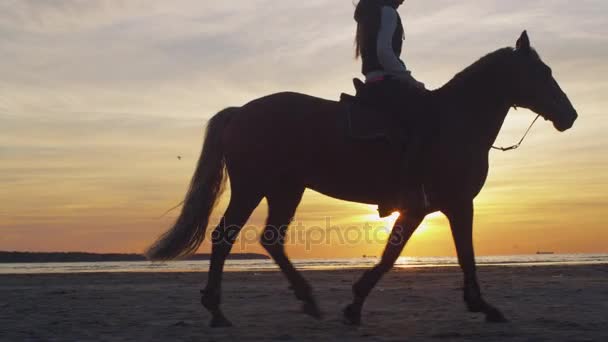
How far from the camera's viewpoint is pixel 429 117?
6801 mm

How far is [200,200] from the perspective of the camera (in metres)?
7.47

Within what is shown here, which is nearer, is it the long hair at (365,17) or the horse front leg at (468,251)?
the horse front leg at (468,251)

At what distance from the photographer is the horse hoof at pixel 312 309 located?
24.2ft

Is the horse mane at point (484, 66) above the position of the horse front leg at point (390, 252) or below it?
above

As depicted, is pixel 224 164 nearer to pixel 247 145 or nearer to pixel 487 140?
pixel 247 145

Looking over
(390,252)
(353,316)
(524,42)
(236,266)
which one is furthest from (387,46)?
(236,266)

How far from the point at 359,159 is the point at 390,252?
3.13ft

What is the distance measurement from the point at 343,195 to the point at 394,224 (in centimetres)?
60

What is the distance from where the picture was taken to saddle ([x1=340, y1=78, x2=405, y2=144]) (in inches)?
264

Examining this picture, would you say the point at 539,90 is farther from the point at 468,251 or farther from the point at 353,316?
the point at 353,316

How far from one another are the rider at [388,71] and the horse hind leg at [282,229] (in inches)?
45.7

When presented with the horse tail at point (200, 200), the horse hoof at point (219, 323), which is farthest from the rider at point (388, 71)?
the horse hoof at point (219, 323)

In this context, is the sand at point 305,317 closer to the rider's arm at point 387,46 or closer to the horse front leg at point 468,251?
the horse front leg at point 468,251

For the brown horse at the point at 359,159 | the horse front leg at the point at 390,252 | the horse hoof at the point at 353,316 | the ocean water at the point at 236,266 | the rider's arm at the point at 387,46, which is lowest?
the ocean water at the point at 236,266
